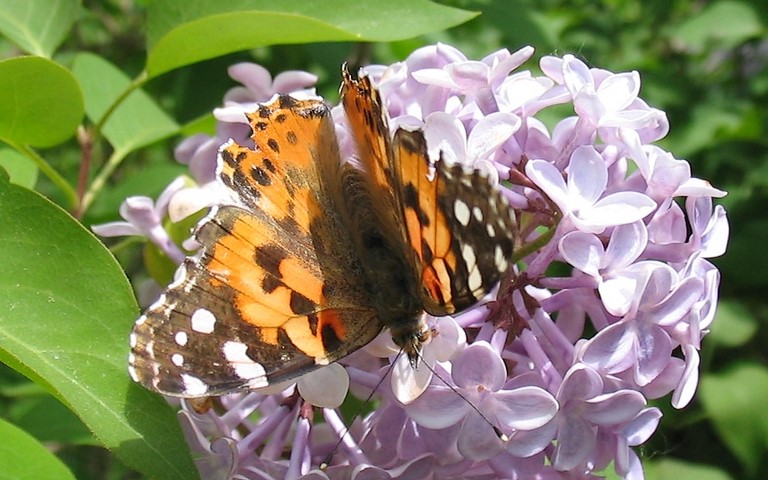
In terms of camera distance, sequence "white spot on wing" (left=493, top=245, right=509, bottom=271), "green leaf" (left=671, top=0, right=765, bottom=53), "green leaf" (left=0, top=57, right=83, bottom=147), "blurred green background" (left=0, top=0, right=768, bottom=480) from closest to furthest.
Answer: "white spot on wing" (left=493, top=245, right=509, bottom=271)
"green leaf" (left=0, top=57, right=83, bottom=147)
"blurred green background" (left=0, top=0, right=768, bottom=480)
"green leaf" (left=671, top=0, right=765, bottom=53)

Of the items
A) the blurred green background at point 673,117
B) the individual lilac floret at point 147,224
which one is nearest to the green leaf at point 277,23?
the individual lilac floret at point 147,224

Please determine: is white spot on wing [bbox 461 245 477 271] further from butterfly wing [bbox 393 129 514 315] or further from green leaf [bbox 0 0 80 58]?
green leaf [bbox 0 0 80 58]

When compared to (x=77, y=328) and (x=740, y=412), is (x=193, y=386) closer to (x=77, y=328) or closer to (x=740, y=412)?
(x=77, y=328)

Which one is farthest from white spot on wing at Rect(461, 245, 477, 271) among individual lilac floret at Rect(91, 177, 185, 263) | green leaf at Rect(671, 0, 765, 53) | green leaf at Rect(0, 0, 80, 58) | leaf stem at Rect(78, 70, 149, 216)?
green leaf at Rect(671, 0, 765, 53)

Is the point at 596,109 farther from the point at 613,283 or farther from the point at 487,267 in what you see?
the point at 487,267

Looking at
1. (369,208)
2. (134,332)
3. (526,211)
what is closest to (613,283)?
(526,211)

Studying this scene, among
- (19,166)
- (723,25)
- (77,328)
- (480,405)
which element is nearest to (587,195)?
(480,405)

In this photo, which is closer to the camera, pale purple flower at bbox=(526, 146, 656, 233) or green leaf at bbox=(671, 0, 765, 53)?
pale purple flower at bbox=(526, 146, 656, 233)
